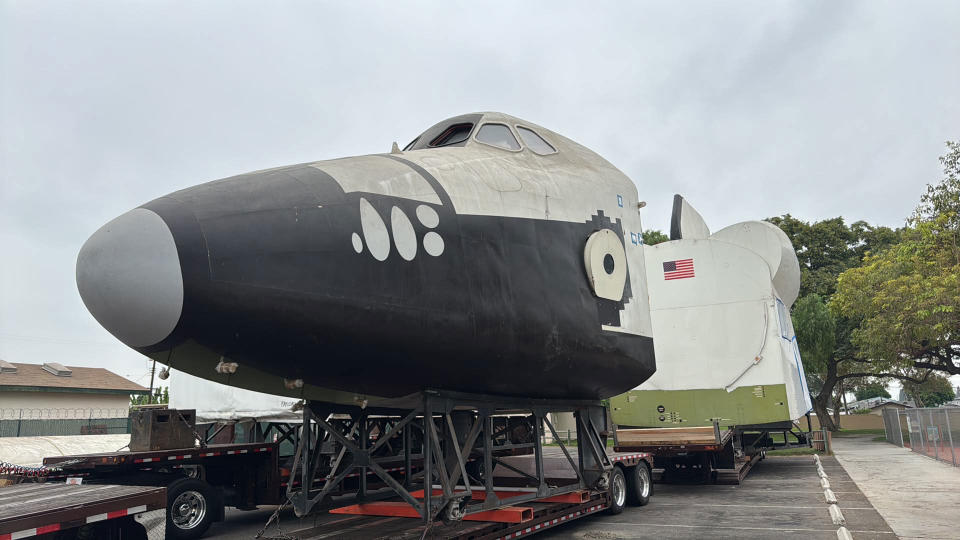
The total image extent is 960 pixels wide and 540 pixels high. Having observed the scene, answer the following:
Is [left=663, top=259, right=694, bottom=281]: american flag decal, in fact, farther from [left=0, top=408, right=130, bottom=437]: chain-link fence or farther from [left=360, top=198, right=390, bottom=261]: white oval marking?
[left=0, top=408, right=130, bottom=437]: chain-link fence

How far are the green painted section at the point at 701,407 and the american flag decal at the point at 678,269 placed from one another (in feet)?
9.03

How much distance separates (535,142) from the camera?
798 centimetres

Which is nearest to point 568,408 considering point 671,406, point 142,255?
point 142,255

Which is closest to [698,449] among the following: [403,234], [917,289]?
[403,234]

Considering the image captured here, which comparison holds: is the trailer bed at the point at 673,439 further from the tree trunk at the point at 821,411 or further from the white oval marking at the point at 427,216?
the tree trunk at the point at 821,411

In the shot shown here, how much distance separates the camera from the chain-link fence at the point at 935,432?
679 inches

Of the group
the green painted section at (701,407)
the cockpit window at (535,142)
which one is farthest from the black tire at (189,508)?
the green painted section at (701,407)

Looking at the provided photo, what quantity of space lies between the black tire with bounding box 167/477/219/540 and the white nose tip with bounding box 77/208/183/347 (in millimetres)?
6490

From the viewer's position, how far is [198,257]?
14.0 ft

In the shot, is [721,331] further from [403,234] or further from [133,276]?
[133,276]

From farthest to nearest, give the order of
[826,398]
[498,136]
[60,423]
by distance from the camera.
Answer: [826,398]
[60,423]
[498,136]

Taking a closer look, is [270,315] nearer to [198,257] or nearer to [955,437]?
[198,257]

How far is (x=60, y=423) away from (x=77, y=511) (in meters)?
25.7

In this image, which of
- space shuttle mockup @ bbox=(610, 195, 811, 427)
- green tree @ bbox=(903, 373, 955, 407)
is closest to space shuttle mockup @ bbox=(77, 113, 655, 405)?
space shuttle mockup @ bbox=(610, 195, 811, 427)
